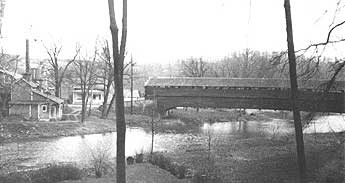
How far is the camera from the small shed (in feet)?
98.5

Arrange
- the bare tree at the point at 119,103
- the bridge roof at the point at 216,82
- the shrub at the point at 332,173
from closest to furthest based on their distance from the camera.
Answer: the bare tree at the point at 119,103 → the shrub at the point at 332,173 → the bridge roof at the point at 216,82

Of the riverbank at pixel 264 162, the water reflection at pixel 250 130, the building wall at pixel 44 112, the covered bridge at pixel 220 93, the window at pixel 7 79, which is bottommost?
the riverbank at pixel 264 162

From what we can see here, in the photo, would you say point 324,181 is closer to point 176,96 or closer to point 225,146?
point 225,146

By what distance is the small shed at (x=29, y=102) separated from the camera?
30.0 m

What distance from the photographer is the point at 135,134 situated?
28109 mm

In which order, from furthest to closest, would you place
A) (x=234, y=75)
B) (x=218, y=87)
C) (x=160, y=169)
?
(x=234, y=75) → (x=218, y=87) → (x=160, y=169)

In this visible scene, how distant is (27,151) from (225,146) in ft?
35.6

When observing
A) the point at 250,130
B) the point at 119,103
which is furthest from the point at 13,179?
the point at 250,130

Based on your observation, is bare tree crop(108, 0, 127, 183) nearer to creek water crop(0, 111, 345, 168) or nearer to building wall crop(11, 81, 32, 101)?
creek water crop(0, 111, 345, 168)

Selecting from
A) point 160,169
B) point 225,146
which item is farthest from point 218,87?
point 160,169

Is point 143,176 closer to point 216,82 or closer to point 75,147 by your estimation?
point 75,147

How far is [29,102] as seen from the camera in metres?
30.0

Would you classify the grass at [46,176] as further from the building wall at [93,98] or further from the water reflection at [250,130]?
the building wall at [93,98]

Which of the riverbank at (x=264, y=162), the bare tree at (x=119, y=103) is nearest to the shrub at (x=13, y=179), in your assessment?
the bare tree at (x=119, y=103)
